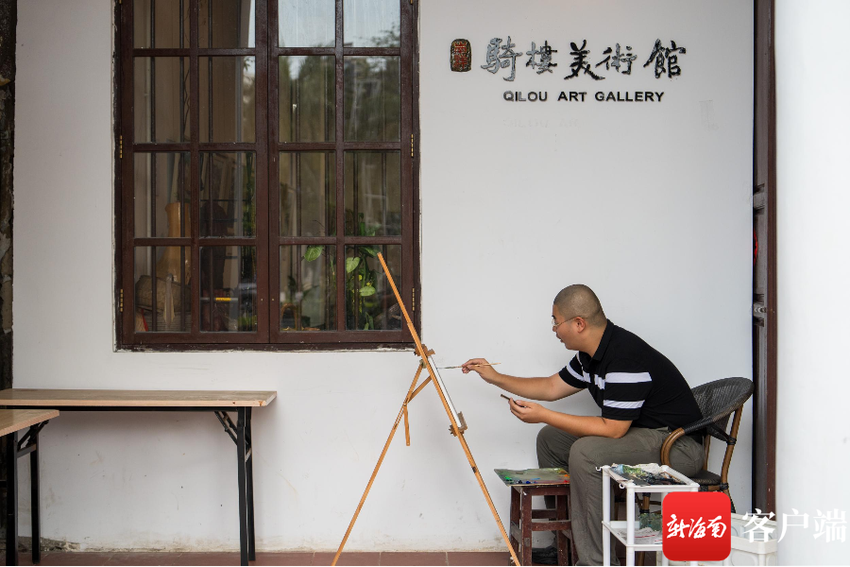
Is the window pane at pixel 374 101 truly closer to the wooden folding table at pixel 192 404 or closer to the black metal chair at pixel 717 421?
the wooden folding table at pixel 192 404

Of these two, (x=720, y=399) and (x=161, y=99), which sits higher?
(x=161, y=99)

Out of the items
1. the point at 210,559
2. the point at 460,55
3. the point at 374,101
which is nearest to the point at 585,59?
the point at 460,55

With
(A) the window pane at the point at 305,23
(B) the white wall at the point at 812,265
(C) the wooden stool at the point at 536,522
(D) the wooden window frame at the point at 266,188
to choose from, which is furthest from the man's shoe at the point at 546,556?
(A) the window pane at the point at 305,23

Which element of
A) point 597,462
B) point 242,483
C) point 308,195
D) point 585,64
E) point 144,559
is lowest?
point 144,559

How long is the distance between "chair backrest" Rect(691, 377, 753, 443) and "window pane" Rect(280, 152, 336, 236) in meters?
1.99

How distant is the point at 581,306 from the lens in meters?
3.25

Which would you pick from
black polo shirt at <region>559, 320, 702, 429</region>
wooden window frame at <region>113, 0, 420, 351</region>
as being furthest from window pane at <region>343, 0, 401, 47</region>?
black polo shirt at <region>559, 320, 702, 429</region>

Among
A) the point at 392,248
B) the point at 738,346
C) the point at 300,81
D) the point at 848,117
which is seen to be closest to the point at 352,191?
the point at 392,248

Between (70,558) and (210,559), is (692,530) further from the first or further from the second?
(70,558)

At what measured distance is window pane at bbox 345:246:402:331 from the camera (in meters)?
3.78

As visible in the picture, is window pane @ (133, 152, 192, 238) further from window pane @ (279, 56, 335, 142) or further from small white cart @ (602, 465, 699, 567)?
small white cart @ (602, 465, 699, 567)

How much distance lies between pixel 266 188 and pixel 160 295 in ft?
2.57

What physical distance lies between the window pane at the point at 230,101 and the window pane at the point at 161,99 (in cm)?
11

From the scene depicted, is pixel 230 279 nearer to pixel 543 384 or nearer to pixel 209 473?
pixel 209 473
